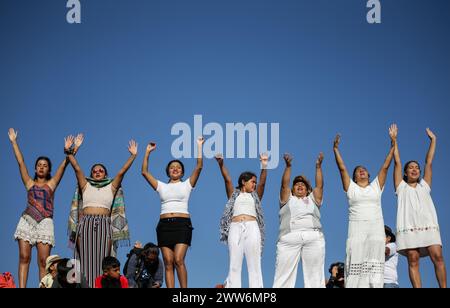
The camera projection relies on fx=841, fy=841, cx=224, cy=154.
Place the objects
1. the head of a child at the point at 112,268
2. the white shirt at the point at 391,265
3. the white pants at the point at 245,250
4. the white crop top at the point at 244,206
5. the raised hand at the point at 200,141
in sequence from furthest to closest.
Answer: the white shirt at the point at 391,265, the raised hand at the point at 200,141, the white crop top at the point at 244,206, the white pants at the point at 245,250, the head of a child at the point at 112,268

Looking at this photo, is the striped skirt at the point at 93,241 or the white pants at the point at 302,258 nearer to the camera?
the white pants at the point at 302,258

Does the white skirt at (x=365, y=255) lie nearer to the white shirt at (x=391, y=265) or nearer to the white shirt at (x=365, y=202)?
the white shirt at (x=365, y=202)

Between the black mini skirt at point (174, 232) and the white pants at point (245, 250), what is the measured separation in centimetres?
69

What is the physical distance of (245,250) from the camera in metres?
13.1

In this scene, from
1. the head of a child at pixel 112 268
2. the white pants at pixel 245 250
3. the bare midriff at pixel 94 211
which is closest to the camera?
the head of a child at pixel 112 268

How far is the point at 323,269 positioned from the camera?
13109 millimetres

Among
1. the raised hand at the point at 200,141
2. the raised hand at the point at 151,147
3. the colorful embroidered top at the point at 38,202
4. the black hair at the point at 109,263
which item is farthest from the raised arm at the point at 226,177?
the colorful embroidered top at the point at 38,202

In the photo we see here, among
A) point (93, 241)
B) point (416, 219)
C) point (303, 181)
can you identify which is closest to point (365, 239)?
point (416, 219)

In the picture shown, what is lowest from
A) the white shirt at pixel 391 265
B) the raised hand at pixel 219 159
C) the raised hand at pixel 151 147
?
the white shirt at pixel 391 265

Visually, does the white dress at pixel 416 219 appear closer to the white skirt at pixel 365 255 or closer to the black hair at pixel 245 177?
the white skirt at pixel 365 255

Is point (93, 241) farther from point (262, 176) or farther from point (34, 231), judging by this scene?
point (262, 176)

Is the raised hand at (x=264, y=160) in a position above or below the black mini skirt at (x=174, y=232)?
above

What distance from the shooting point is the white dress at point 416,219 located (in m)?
13.2
